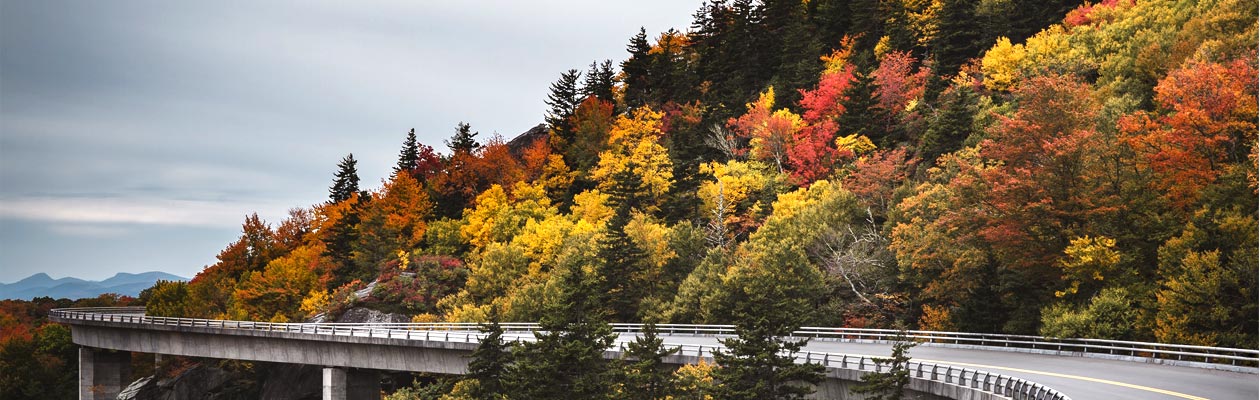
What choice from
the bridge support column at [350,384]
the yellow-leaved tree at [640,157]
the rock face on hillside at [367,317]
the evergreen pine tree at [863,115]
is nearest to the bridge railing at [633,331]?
the bridge support column at [350,384]

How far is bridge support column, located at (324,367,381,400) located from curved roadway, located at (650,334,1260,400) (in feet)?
95.7

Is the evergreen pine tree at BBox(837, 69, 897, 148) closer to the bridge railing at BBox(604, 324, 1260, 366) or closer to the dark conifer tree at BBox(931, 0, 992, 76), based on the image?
the dark conifer tree at BBox(931, 0, 992, 76)

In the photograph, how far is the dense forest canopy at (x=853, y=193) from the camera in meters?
37.4

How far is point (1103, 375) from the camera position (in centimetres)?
2777

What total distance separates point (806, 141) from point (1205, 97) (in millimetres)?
32537

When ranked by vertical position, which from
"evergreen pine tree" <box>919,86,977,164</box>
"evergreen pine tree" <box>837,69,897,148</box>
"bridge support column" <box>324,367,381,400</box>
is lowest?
"bridge support column" <box>324,367,381,400</box>

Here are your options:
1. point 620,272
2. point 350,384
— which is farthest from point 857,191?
point 350,384

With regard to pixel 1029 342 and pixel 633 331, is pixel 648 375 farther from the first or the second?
pixel 633 331

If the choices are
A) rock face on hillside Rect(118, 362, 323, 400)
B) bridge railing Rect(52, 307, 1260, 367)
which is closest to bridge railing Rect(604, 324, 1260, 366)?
bridge railing Rect(52, 307, 1260, 367)

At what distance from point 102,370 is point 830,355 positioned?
A: 63786mm

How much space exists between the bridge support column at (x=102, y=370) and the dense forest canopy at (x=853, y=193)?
9.66 m

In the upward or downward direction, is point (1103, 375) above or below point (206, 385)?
above

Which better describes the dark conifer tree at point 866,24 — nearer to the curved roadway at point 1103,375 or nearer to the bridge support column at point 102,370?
the curved roadway at point 1103,375

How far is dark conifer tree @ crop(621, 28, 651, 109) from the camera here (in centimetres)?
10638
